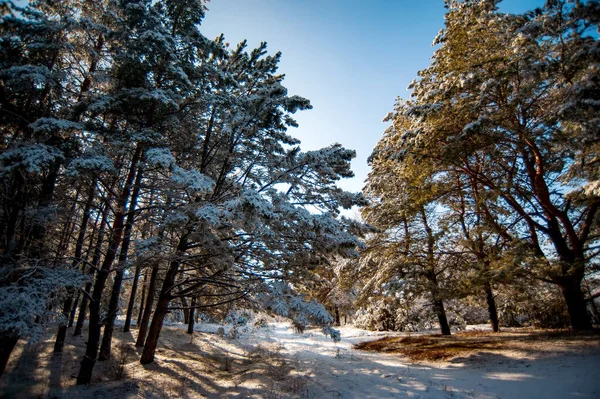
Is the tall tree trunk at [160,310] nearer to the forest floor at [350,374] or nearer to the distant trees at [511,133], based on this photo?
the forest floor at [350,374]

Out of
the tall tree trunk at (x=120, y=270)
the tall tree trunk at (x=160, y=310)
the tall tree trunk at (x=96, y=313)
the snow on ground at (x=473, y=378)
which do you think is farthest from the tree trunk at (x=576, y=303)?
the tall tree trunk at (x=96, y=313)

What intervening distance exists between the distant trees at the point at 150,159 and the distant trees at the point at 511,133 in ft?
14.6

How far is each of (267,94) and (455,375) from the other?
930 centimetres

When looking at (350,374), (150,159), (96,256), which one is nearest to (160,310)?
(96,256)

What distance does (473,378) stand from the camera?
659 centimetres

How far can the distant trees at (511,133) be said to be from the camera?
7.43 metres

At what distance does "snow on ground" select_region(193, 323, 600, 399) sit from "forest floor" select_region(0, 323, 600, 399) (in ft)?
0.06

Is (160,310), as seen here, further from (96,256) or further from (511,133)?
(511,133)

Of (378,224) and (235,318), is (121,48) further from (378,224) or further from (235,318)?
(378,224)

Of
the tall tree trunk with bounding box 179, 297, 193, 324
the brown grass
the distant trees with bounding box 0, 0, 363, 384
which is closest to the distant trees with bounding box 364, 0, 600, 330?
the brown grass

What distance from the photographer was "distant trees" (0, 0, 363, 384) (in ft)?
19.6

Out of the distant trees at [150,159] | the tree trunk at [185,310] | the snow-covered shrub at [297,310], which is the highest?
the distant trees at [150,159]

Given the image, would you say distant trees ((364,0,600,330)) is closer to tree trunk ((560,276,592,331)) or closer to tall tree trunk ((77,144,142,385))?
tree trunk ((560,276,592,331))

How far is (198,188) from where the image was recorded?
17.9 feet
